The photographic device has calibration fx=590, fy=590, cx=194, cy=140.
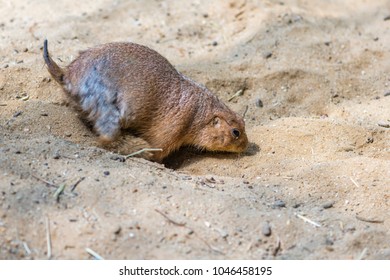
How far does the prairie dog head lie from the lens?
504 cm

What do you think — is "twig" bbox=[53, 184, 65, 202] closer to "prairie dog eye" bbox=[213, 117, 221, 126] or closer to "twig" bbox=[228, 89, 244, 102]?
"prairie dog eye" bbox=[213, 117, 221, 126]

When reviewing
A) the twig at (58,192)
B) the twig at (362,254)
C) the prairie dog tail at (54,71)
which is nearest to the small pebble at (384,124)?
the twig at (362,254)

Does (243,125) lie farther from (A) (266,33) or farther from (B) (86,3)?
(B) (86,3)

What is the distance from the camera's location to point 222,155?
17.1ft

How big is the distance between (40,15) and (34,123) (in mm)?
2397

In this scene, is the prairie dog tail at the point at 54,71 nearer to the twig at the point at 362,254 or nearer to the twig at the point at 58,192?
the twig at the point at 58,192

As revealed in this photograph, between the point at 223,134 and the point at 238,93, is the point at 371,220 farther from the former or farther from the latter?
the point at 238,93

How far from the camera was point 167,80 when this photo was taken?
4977mm

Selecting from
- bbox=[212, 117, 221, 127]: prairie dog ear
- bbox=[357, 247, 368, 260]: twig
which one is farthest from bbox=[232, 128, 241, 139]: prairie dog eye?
bbox=[357, 247, 368, 260]: twig

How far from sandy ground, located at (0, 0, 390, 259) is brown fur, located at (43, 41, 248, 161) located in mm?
167

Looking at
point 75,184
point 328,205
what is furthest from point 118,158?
point 328,205
